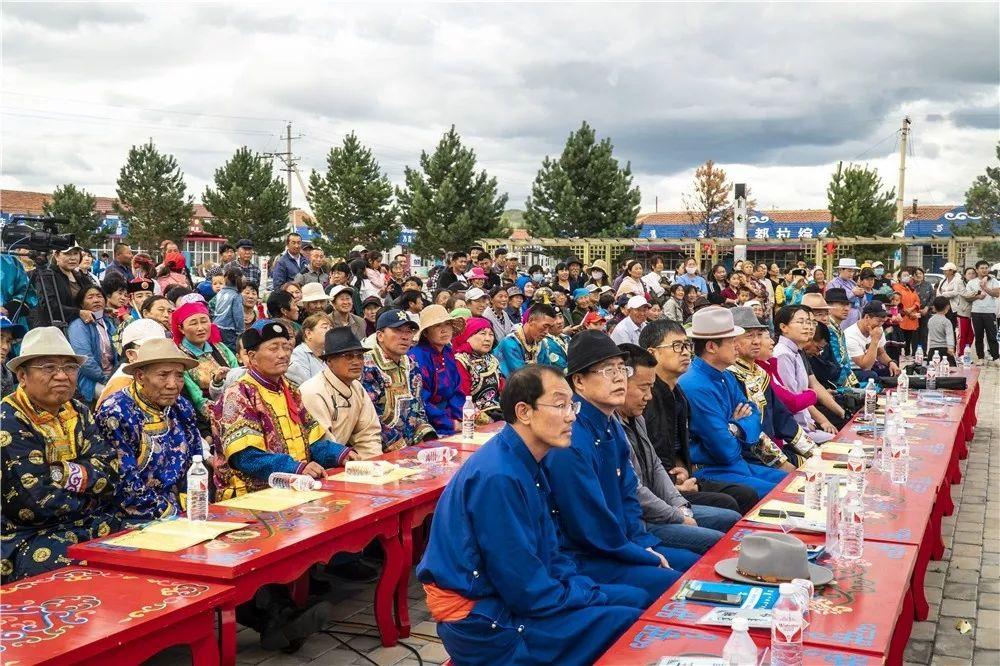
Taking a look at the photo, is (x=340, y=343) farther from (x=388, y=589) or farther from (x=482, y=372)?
(x=482, y=372)

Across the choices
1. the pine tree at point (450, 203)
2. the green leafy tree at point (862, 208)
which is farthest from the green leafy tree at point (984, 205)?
the pine tree at point (450, 203)

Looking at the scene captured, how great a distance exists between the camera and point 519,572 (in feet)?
9.35

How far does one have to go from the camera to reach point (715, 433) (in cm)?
554

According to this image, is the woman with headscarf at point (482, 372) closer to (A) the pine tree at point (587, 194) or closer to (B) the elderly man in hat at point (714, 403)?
(B) the elderly man in hat at point (714, 403)

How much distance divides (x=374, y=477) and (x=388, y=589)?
0.60m

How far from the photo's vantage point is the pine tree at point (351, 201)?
111 feet

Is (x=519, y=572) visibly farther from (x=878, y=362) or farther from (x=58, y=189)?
(x=58, y=189)

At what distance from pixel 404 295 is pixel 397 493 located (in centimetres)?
510

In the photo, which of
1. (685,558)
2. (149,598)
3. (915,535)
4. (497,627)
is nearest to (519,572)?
(497,627)

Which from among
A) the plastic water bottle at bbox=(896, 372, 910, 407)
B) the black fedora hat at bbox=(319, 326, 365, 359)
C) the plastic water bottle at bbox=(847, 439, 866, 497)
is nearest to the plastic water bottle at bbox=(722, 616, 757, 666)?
the plastic water bottle at bbox=(847, 439, 866, 497)

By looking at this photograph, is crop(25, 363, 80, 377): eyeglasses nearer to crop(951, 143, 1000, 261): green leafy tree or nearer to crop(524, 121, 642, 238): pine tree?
crop(524, 121, 642, 238): pine tree

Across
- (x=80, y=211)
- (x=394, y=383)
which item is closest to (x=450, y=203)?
(x=80, y=211)

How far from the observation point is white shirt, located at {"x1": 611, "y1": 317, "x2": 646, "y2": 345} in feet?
34.0

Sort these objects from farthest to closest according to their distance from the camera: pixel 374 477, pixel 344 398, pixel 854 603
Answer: pixel 344 398
pixel 374 477
pixel 854 603
